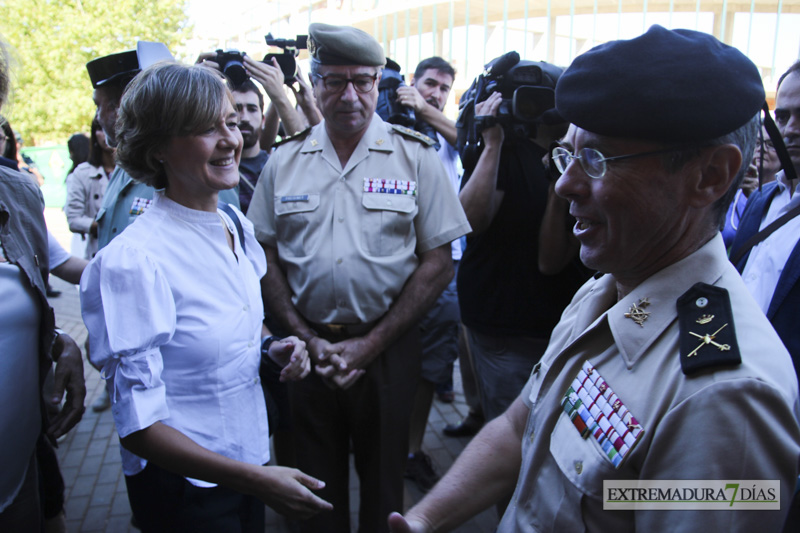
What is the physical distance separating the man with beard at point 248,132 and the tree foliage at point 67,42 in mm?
16328

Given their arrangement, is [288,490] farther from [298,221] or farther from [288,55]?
[288,55]

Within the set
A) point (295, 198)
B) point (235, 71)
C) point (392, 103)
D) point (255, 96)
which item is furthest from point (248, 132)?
point (295, 198)

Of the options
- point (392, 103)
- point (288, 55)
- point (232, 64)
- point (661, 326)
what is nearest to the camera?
point (661, 326)

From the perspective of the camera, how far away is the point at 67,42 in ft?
57.6

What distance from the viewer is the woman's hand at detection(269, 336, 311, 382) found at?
1.94 meters

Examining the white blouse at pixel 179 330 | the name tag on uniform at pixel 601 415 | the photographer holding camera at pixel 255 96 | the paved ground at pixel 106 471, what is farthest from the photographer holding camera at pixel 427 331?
the name tag on uniform at pixel 601 415

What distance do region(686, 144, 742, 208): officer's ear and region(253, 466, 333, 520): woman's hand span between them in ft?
3.95

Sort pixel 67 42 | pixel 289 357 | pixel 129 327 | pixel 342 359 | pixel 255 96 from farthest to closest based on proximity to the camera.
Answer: pixel 67 42 < pixel 255 96 < pixel 342 359 < pixel 289 357 < pixel 129 327

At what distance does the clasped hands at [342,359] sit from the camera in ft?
7.94

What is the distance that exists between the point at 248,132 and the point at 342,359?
182 cm

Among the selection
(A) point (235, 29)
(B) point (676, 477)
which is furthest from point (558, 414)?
(A) point (235, 29)

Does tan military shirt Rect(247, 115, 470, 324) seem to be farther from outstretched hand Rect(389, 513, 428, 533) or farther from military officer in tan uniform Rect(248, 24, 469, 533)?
outstretched hand Rect(389, 513, 428, 533)

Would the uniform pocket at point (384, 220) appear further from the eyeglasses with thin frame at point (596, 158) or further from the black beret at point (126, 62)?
the eyeglasses with thin frame at point (596, 158)

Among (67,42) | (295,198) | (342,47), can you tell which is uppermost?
(67,42)
